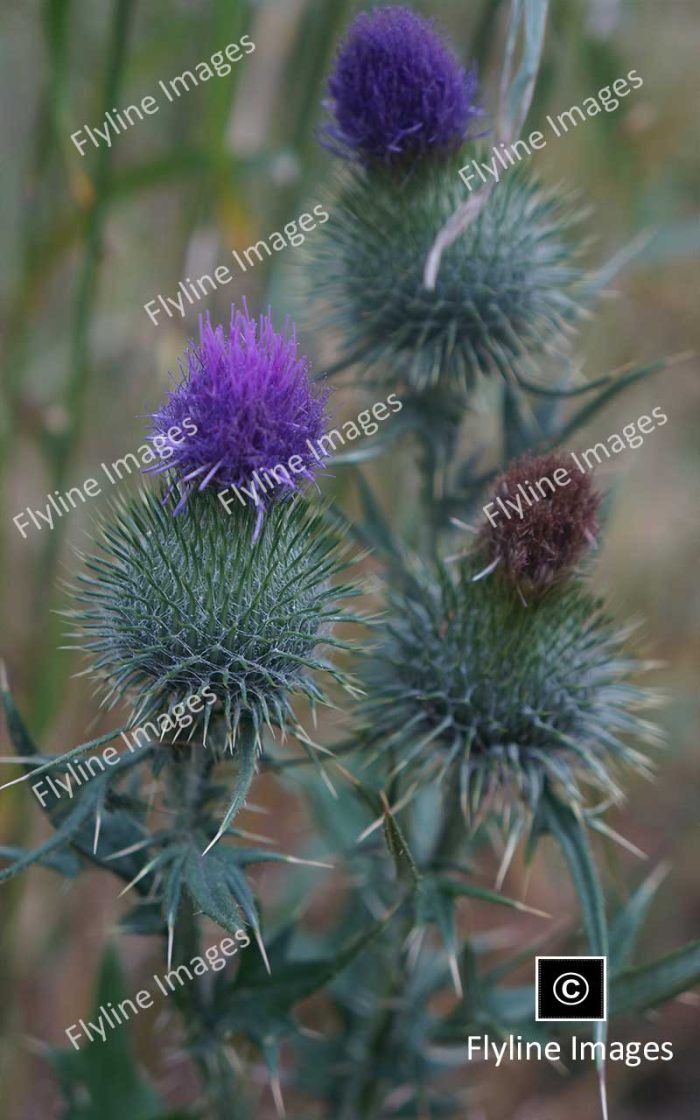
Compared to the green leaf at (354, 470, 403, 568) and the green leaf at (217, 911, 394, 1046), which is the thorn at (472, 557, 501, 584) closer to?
the green leaf at (354, 470, 403, 568)

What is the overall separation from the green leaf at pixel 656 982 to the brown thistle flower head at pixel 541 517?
99cm

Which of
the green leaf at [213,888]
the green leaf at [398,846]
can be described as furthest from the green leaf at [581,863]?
the green leaf at [213,888]

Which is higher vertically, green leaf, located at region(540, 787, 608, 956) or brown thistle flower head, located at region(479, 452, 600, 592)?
brown thistle flower head, located at region(479, 452, 600, 592)

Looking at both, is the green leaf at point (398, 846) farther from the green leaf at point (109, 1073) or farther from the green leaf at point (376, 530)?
the green leaf at point (109, 1073)

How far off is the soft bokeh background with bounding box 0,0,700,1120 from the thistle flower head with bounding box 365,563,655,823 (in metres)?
0.61

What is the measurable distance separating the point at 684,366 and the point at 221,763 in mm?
4926

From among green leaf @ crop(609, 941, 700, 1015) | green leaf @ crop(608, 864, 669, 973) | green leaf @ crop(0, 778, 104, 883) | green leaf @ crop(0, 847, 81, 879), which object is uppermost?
green leaf @ crop(0, 778, 104, 883)

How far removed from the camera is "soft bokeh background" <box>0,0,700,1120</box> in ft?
12.2

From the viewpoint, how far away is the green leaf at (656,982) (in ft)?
8.27

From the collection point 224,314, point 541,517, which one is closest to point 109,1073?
point 541,517

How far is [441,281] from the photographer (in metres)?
2.98

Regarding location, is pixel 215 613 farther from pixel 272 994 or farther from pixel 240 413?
pixel 272 994

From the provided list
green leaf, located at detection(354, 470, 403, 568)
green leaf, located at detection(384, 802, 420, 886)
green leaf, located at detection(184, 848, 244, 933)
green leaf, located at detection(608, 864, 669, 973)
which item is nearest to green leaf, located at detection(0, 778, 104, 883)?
green leaf, located at detection(184, 848, 244, 933)

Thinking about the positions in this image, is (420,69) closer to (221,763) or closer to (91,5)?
(221,763)
